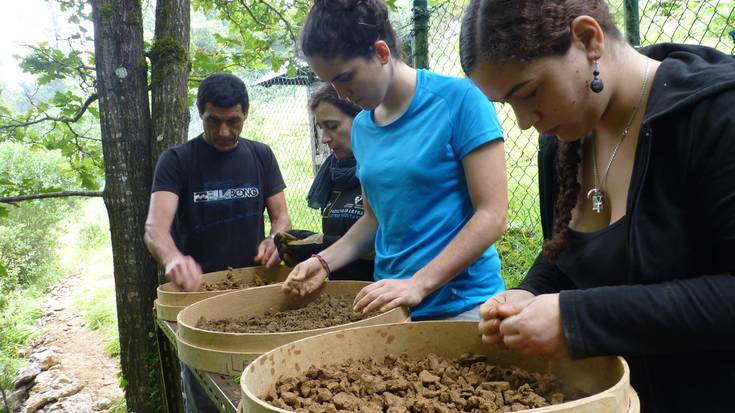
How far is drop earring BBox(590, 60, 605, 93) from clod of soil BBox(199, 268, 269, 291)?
1.72 m

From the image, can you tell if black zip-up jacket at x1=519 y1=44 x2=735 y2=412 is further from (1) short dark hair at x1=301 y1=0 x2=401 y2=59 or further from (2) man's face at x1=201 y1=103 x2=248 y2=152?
(2) man's face at x1=201 y1=103 x2=248 y2=152

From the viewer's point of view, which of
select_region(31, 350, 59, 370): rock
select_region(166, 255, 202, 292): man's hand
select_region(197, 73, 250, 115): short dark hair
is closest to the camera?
select_region(166, 255, 202, 292): man's hand

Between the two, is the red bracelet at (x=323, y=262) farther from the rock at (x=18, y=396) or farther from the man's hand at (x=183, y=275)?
the rock at (x=18, y=396)

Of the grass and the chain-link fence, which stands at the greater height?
the chain-link fence

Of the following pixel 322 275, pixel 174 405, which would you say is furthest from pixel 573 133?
pixel 174 405

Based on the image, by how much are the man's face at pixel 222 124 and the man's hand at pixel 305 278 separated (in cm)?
105

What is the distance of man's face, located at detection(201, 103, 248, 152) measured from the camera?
2.67m

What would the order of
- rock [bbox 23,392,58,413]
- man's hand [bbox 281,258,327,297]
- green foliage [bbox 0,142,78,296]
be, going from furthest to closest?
1. green foliage [bbox 0,142,78,296]
2. rock [bbox 23,392,58,413]
3. man's hand [bbox 281,258,327,297]

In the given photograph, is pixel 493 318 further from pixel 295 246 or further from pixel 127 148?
pixel 127 148

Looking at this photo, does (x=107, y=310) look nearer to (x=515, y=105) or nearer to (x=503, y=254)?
(x=503, y=254)

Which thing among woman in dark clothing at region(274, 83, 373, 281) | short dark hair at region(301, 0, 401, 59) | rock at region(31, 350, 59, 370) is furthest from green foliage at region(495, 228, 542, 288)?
rock at region(31, 350, 59, 370)

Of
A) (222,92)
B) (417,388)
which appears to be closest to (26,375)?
(222,92)

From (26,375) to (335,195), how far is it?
24.0 ft

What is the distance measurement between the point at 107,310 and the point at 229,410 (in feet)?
31.4
